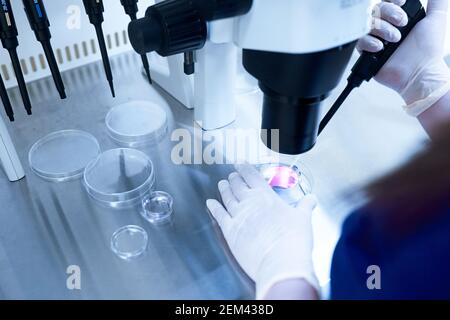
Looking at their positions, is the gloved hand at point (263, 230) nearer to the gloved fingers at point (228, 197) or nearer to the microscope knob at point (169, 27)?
the gloved fingers at point (228, 197)

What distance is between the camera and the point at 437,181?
0.85m

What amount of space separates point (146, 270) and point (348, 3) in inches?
20.2

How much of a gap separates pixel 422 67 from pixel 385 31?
21 cm

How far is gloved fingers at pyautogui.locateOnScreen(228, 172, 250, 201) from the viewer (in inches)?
30.5

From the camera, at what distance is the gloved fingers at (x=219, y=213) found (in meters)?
0.74

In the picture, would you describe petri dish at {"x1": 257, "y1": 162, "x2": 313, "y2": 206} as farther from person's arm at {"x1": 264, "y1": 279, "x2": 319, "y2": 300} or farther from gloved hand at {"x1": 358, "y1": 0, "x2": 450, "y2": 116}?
gloved hand at {"x1": 358, "y1": 0, "x2": 450, "y2": 116}

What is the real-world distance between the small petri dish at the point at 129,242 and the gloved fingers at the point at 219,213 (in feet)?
0.43

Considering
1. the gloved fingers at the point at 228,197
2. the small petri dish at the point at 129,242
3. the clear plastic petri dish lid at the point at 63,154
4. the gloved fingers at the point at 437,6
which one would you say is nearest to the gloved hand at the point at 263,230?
the gloved fingers at the point at 228,197

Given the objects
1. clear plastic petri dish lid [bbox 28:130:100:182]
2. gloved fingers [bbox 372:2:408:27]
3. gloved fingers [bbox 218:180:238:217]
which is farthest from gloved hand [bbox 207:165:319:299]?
gloved fingers [bbox 372:2:408:27]

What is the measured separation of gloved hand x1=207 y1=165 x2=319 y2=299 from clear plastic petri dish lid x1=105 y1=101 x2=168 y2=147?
8.8 inches

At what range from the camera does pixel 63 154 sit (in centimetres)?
89
